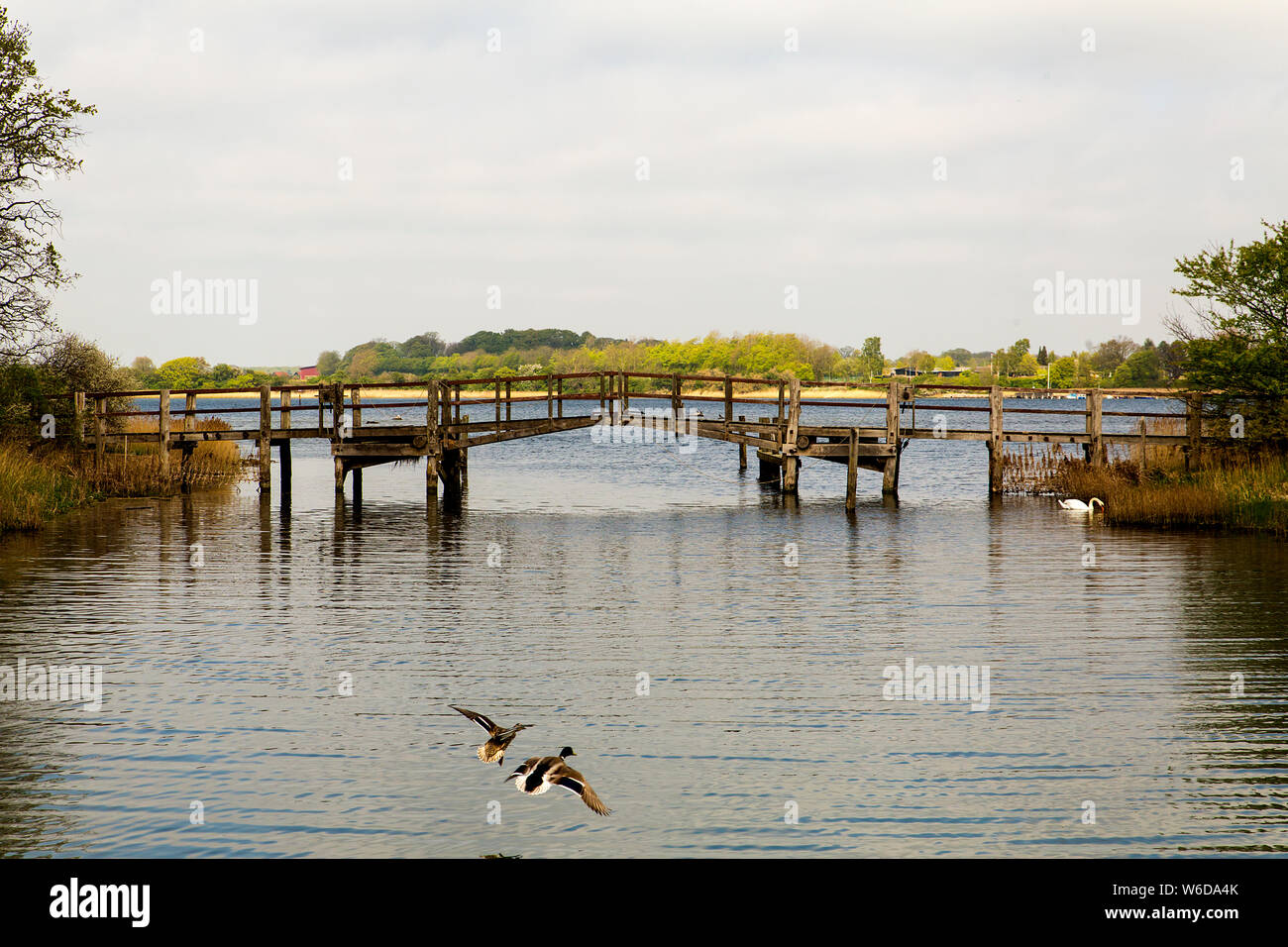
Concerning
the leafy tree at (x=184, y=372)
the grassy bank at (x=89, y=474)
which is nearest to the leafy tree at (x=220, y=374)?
the leafy tree at (x=184, y=372)

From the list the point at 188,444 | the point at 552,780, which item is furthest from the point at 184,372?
the point at 552,780

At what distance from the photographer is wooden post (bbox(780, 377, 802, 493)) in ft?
110

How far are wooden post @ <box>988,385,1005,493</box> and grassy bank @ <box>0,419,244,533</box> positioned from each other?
23564mm

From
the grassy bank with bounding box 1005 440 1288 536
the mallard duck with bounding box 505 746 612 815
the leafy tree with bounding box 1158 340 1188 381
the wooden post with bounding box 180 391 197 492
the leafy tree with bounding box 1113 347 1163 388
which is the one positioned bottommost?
the mallard duck with bounding box 505 746 612 815

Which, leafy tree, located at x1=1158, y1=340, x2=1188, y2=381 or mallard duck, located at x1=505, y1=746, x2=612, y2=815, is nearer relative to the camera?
mallard duck, located at x1=505, y1=746, x2=612, y2=815

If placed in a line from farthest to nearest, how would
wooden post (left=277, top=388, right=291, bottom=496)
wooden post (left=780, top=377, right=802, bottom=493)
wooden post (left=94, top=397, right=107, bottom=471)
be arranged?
wooden post (left=277, top=388, right=291, bottom=496)
wooden post (left=780, top=377, right=802, bottom=493)
wooden post (left=94, top=397, right=107, bottom=471)

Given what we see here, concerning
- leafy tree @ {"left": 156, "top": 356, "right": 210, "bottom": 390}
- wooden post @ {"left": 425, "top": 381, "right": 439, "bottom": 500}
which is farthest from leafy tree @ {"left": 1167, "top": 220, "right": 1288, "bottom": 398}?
leafy tree @ {"left": 156, "top": 356, "right": 210, "bottom": 390}

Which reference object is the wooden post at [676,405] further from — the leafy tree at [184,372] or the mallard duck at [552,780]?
the leafy tree at [184,372]

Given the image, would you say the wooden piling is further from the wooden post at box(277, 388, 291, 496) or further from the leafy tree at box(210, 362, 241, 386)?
the leafy tree at box(210, 362, 241, 386)

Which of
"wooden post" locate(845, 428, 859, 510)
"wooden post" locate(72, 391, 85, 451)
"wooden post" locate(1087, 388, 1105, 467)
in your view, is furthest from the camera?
"wooden post" locate(1087, 388, 1105, 467)

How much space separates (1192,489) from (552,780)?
23369 millimetres

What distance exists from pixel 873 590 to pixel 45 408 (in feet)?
78.9

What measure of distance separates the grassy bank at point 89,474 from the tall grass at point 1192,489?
83.1ft
